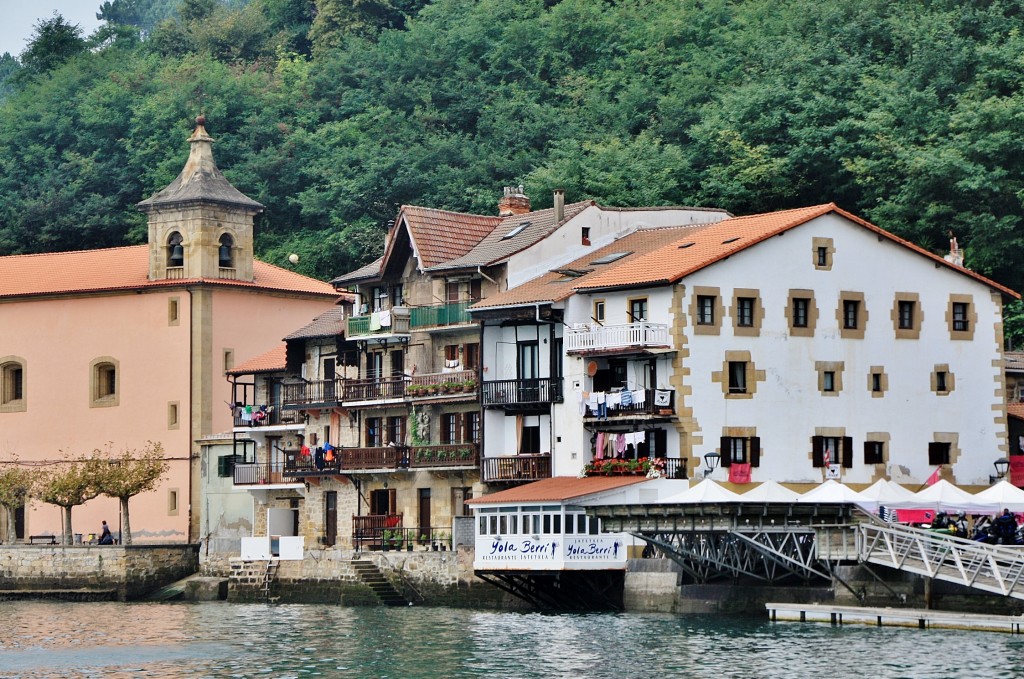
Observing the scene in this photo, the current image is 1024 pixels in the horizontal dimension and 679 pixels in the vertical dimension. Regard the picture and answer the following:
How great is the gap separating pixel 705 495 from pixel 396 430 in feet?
72.9

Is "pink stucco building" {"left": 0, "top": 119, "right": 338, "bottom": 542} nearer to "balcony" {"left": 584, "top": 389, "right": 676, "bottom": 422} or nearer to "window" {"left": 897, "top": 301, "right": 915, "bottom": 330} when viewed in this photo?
"balcony" {"left": 584, "top": 389, "right": 676, "bottom": 422}

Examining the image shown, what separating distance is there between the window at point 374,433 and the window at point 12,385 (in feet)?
78.5

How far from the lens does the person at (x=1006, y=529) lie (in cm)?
6138

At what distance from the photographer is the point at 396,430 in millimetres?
83812

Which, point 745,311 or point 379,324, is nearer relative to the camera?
point 745,311

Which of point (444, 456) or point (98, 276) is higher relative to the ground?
point (98, 276)

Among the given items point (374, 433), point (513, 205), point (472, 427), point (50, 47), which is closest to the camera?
point (472, 427)

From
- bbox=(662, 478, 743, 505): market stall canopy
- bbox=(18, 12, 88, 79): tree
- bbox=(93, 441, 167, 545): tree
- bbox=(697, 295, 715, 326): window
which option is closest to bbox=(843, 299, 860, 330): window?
bbox=(697, 295, 715, 326): window

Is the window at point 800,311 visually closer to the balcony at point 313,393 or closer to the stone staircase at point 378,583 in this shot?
the stone staircase at point 378,583

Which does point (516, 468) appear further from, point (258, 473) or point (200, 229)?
point (200, 229)

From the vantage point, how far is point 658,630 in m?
60.6

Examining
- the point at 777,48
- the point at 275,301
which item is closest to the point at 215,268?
the point at 275,301

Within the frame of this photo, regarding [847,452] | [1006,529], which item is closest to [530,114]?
[847,452]

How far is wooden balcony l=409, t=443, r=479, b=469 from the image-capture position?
255 feet
